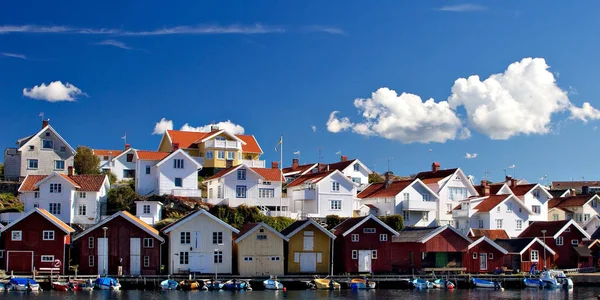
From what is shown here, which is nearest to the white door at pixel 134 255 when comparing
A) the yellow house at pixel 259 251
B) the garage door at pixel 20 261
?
the garage door at pixel 20 261

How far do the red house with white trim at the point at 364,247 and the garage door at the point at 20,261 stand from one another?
2423 centimetres

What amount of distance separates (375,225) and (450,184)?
970 inches

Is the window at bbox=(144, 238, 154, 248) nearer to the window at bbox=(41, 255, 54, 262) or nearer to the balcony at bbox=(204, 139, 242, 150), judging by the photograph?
the window at bbox=(41, 255, 54, 262)

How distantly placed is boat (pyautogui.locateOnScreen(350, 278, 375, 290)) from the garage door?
79.0 ft

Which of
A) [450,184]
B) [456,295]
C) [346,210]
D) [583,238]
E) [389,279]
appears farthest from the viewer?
[450,184]

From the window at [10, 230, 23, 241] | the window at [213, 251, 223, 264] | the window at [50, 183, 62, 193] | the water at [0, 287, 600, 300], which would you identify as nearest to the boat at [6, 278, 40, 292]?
the water at [0, 287, 600, 300]

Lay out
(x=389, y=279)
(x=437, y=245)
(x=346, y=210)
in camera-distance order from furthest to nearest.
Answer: (x=346, y=210) < (x=437, y=245) < (x=389, y=279)

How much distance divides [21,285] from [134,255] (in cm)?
905

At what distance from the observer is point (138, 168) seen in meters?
77.2

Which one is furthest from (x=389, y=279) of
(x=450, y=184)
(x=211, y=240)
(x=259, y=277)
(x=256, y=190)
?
(x=450, y=184)

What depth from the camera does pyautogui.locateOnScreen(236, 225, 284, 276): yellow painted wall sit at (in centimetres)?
6128

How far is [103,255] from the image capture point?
2315 inches

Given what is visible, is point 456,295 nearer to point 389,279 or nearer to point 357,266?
point 389,279

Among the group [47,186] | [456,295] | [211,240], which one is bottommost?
[456,295]
